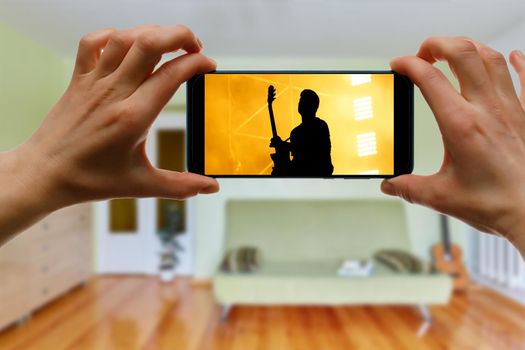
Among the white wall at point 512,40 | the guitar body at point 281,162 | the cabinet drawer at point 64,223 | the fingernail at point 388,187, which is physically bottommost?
the cabinet drawer at point 64,223

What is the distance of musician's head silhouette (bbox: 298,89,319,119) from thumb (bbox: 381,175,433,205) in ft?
0.66

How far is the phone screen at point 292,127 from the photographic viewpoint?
697 mm

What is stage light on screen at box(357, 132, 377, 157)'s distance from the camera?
0.71 m

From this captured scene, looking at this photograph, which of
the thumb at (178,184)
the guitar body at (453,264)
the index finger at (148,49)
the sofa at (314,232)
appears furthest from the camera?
the guitar body at (453,264)

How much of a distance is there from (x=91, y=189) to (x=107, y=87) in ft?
0.48

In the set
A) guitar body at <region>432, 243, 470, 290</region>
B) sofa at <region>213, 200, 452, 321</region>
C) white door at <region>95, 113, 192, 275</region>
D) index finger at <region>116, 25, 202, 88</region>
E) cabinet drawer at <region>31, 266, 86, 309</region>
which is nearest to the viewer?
index finger at <region>116, 25, 202, 88</region>

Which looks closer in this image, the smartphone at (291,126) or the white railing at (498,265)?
the smartphone at (291,126)

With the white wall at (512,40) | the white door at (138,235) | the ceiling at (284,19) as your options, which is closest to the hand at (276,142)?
the ceiling at (284,19)

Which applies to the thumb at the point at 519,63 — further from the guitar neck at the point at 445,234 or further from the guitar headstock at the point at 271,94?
the guitar neck at the point at 445,234

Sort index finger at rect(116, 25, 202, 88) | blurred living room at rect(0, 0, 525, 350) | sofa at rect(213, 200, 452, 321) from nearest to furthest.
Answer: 1. index finger at rect(116, 25, 202, 88)
2. blurred living room at rect(0, 0, 525, 350)
3. sofa at rect(213, 200, 452, 321)

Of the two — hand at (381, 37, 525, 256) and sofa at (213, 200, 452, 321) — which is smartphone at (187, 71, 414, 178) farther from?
sofa at (213, 200, 452, 321)

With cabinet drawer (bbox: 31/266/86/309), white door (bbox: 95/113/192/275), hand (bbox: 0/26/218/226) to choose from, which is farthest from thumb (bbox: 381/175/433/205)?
white door (bbox: 95/113/192/275)

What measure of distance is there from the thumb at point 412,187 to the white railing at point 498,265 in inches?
124

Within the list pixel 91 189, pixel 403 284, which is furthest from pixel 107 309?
pixel 91 189
